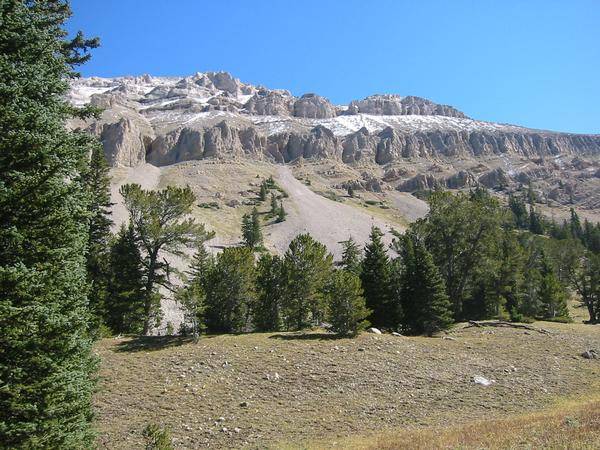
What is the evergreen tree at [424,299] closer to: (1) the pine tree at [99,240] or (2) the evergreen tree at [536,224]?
(1) the pine tree at [99,240]

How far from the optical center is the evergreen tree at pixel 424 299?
3731 centimetres

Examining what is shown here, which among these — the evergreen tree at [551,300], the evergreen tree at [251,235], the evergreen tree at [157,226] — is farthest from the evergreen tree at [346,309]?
the evergreen tree at [251,235]

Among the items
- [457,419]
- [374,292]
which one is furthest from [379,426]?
[374,292]

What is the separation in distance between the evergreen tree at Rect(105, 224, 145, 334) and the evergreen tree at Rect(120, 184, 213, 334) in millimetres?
628

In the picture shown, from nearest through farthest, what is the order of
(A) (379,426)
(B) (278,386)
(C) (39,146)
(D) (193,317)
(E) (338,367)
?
(C) (39,146) < (A) (379,426) < (B) (278,386) < (E) (338,367) < (D) (193,317)

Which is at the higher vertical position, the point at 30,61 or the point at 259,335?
the point at 30,61

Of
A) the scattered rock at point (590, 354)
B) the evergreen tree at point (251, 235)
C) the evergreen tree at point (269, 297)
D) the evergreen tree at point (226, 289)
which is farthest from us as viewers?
the evergreen tree at point (251, 235)

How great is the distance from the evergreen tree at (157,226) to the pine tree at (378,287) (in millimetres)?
16186

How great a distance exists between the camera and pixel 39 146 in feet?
32.2

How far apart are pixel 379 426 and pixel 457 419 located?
3.66 meters

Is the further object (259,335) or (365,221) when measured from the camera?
(365,221)

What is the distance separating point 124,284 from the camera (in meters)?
34.6

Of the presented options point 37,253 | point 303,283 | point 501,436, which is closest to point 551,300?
point 303,283

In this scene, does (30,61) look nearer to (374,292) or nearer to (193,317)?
(193,317)
